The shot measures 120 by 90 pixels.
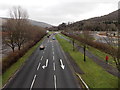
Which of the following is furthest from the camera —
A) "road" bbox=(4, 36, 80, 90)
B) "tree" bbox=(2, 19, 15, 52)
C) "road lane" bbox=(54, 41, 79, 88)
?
"tree" bbox=(2, 19, 15, 52)

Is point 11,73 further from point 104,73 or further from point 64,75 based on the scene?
point 104,73

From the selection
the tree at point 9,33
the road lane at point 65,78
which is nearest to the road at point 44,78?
the road lane at point 65,78

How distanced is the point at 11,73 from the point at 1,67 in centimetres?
159

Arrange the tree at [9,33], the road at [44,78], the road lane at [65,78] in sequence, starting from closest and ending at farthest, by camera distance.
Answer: the road lane at [65,78]
the road at [44,78]
the tree at [9,33]

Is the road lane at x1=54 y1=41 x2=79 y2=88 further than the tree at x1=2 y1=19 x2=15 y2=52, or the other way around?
the tree at x1=2 y1=19 x2=15 y2=52

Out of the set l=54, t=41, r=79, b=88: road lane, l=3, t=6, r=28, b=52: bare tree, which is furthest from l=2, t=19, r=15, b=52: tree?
l=54, t=41, r=79, b=88: road lane

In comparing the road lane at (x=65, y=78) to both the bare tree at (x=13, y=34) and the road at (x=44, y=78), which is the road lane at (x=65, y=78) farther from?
the bare tree at (x=13, y=34)

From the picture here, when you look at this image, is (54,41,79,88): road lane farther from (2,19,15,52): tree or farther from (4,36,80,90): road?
(2,19,15,52): tree

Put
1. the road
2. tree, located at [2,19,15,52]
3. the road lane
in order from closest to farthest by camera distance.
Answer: the road lane, the road, tree, located at [2,19,15,52]

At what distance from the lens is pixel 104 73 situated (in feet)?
50.9

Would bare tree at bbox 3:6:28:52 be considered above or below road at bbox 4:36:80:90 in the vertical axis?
above

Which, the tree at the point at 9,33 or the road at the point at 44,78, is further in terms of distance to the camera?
the tree at the point at 9,33

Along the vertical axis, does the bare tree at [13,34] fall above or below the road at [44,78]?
above

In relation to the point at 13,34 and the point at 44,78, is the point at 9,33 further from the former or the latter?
the point at 44,78
